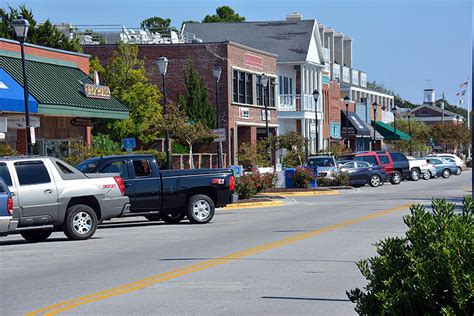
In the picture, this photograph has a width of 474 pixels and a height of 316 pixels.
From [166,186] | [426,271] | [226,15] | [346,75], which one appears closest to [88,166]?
[166,186]

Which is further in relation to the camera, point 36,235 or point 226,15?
point 226,15

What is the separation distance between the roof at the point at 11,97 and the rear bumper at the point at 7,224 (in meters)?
14.0

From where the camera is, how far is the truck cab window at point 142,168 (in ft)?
79.2

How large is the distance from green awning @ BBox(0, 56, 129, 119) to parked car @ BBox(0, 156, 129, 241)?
47.5 ft

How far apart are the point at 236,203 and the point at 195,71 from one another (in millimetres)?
22089

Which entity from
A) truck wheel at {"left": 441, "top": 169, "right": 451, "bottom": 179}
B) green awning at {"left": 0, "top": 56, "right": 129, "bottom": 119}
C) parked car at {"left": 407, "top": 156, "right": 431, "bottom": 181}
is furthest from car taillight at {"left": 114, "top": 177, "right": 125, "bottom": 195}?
truck wheel at {"left": 441, "top": 169, "right": 451, "bottom": 179}

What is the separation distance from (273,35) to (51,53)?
33442 millimetres

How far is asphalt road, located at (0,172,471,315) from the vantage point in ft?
36.8

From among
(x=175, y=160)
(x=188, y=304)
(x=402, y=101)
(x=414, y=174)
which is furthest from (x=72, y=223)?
(x=402, y=101)

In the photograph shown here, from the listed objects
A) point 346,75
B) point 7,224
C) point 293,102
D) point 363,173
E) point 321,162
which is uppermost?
point 346,75

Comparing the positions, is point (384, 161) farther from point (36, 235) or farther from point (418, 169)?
point (36, 235)

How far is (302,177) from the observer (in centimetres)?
4409

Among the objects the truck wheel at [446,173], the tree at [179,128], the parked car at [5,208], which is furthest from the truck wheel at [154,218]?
the truck wheel at [446,173]

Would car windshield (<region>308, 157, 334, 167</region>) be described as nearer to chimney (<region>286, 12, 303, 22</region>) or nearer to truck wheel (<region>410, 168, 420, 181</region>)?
truck wheel (<region>410, 168, 420, 181</region>)
